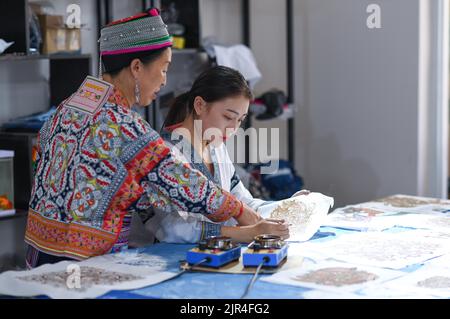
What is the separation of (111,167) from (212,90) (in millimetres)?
558

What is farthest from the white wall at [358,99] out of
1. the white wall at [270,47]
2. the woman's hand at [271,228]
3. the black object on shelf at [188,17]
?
the woman's hand at [271,228]

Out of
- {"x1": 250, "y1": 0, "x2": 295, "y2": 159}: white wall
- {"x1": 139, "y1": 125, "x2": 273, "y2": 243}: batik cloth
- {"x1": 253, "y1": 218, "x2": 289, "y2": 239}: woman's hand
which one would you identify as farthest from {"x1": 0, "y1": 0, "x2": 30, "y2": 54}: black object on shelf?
{"x1": 250, "y1": 0, "x2": 295, "y2": 159}: white wall

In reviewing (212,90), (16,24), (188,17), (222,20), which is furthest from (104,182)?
(222,20)

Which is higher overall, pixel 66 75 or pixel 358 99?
pixel 66 75

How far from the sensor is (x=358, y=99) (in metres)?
4.62

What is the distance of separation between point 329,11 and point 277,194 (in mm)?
1279

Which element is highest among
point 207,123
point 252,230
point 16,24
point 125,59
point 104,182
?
point 16,24

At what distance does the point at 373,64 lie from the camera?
4.51m

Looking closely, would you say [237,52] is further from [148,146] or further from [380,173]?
[148,146]

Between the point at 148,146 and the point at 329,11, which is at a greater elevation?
the point at 329,11

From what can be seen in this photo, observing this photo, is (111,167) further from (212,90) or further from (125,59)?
(212,90)

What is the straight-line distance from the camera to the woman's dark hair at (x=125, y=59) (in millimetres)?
2088

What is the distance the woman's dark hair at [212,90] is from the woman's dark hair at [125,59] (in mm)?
323
